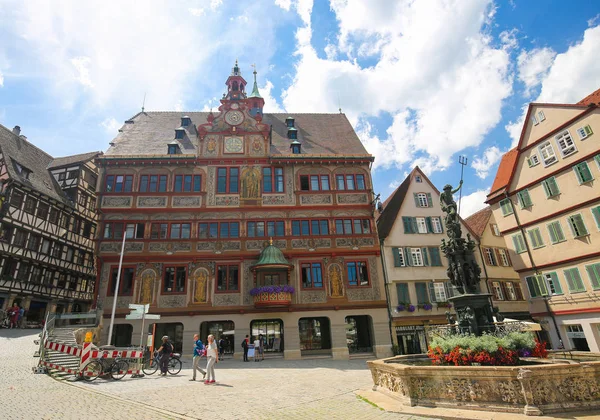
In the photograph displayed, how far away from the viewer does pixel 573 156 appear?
22.2 meters

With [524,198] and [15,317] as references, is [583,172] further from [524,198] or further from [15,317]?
[15,317]

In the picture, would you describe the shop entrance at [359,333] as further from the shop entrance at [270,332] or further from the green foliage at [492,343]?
the green foliage at [492,343]

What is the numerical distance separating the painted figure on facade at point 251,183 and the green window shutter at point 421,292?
14305 mm

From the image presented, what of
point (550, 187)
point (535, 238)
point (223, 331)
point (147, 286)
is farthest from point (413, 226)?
point (147, 286)

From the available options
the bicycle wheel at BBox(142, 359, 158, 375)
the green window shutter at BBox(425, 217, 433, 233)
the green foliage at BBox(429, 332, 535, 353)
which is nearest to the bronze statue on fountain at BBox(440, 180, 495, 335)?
the green foliage at BBox(429, 332, 535, 353)

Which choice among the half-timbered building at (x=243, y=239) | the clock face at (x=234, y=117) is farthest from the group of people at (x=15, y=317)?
the clock face at (x=234, y=117)

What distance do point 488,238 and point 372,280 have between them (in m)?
13.6

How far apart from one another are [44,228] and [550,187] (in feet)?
135

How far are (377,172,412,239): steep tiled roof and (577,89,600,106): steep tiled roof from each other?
12724mm

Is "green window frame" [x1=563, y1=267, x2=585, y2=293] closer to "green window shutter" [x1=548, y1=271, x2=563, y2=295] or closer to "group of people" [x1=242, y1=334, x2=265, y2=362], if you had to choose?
"green window shutter" [x1=548, y1=271, x2=563, y2=295]

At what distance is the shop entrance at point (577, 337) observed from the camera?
2156 centimetres

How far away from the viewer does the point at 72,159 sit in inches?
1513

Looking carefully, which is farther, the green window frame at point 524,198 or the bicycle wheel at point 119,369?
the green window frame at point 524,198

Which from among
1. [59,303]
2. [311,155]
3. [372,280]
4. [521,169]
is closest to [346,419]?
[372,280]
